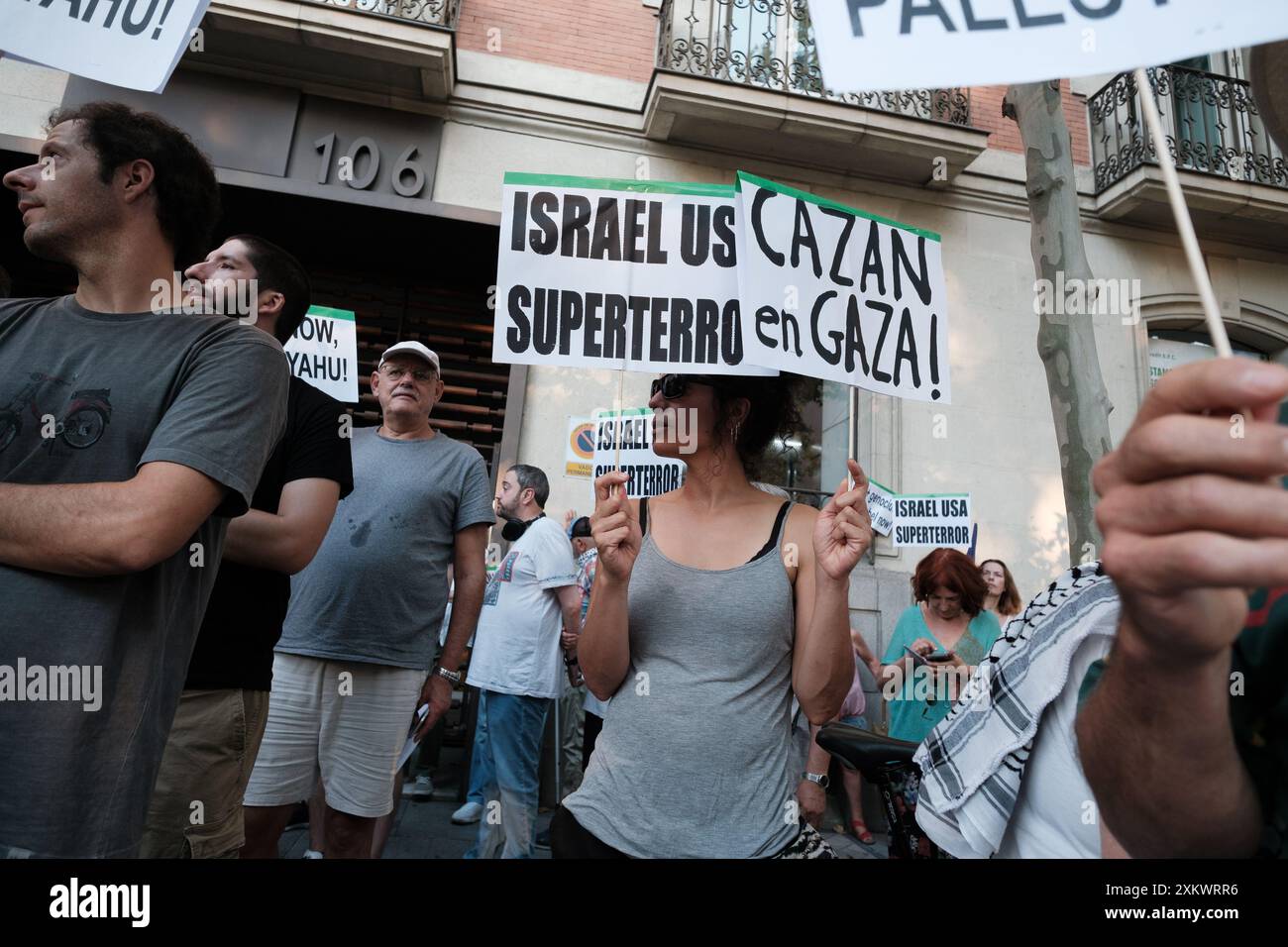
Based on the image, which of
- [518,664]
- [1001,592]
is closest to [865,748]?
[518,664]

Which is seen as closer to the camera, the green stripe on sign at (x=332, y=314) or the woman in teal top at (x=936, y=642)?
the woman in teal top at (x=936, y=642)

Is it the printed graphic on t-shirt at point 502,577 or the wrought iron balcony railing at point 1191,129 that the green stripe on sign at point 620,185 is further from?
the wrought iron balcony railing at point 1191,129

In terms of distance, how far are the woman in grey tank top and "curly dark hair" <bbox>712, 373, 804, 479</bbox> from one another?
181 mm

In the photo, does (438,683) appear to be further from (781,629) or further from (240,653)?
(781,629)

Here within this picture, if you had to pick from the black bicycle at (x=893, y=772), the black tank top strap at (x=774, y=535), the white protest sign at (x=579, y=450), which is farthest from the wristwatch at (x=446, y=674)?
the white protest sign at (x=579, y=450)

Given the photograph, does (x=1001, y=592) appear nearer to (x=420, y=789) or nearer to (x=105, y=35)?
(x=420, y=789)

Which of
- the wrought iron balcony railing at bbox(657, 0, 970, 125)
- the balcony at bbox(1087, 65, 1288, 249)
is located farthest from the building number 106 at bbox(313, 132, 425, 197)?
the balcony at bbox(1087, 65, 1288, 249)

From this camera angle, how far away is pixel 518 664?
444 cm

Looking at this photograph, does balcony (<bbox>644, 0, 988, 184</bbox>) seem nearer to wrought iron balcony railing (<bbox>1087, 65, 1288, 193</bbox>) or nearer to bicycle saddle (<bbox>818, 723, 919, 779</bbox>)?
wrought iron balcony railing (<bbox>1087, 65, 1288, 193</bbox>)

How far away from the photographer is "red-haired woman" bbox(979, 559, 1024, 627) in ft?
18.9

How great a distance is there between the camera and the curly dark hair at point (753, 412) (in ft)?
7.23

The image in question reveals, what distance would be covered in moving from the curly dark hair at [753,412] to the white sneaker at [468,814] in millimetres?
3761
